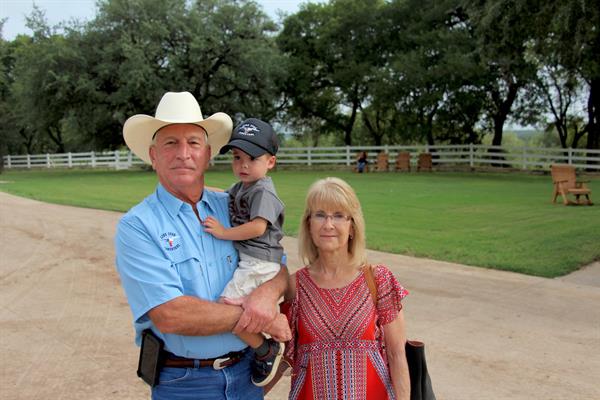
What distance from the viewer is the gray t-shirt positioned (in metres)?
2.54

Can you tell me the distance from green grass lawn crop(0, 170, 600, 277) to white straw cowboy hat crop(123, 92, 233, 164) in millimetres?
6434

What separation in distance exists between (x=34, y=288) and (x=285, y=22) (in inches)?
1436

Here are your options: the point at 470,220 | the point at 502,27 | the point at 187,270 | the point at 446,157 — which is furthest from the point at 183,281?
the point at 446,157

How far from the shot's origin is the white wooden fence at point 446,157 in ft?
94.3

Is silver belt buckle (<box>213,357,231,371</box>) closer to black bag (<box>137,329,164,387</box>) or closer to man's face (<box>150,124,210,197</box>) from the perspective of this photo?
black bag (<box>137,329,164,387</box>)

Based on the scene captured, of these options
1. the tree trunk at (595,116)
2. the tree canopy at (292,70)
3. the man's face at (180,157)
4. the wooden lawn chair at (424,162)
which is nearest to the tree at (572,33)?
the tree trunk at (595,116)

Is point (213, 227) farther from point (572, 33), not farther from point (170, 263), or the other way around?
point (572, 33)

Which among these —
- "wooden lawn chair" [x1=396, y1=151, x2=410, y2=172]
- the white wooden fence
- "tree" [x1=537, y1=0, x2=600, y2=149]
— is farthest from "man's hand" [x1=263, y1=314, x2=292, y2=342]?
"wooden lawn chair" [x1=396, y1=151, x2=410, y2=172]

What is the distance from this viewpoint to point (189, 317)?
2.14 m

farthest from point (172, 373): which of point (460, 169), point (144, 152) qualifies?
point (460, 169)

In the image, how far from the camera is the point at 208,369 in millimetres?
2303

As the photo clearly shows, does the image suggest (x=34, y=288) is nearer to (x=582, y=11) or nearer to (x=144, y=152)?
(x=144, y=152)

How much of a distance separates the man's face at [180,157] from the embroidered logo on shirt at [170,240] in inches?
8.6

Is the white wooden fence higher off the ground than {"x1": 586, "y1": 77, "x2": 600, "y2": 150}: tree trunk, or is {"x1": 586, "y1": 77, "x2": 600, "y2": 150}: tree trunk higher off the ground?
{"x1": 586, "y1": 77, "x2": 600, "y2": 150}: tree trunk
